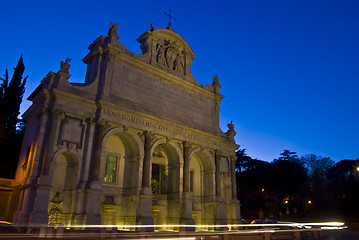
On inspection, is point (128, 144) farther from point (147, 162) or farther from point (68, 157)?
point (68, 157)

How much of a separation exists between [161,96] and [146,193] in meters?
9.73

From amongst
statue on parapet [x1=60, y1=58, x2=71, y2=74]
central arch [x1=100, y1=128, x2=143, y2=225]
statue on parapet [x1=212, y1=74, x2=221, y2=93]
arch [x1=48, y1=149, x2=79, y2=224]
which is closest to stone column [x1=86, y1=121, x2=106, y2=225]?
central arch [x1=100, y1=128, x2=143, y2=225]

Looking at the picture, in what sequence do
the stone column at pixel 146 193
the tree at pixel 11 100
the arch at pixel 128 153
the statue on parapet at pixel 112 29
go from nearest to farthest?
1. the stone column at pixel 146 193
2. the arch at pixel 128 153
3. the statue on parapet at pixel 112 29
4. the tree at pixel 11 100

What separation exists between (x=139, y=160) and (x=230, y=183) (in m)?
12.5

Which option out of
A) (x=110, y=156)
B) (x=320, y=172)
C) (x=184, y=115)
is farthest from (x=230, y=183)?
(x=320, y=172)

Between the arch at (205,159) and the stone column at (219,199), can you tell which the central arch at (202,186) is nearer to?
the arch at (205,159)

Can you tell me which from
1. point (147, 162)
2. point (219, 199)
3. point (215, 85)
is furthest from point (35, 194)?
point (215, 85)

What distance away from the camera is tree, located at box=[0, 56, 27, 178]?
3437cm

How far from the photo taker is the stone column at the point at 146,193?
23.5 m

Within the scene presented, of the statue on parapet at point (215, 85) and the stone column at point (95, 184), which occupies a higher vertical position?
the statue on parapet at point (215, 85)

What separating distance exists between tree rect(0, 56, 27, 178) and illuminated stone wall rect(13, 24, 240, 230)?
1094 cm

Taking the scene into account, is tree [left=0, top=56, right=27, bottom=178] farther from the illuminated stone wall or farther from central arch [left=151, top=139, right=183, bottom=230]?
central arch [left=151, top=139, right=183, bottom=230]

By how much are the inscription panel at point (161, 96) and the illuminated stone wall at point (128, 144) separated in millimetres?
106

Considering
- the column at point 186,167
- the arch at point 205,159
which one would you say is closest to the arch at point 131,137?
the column at point 186,167
